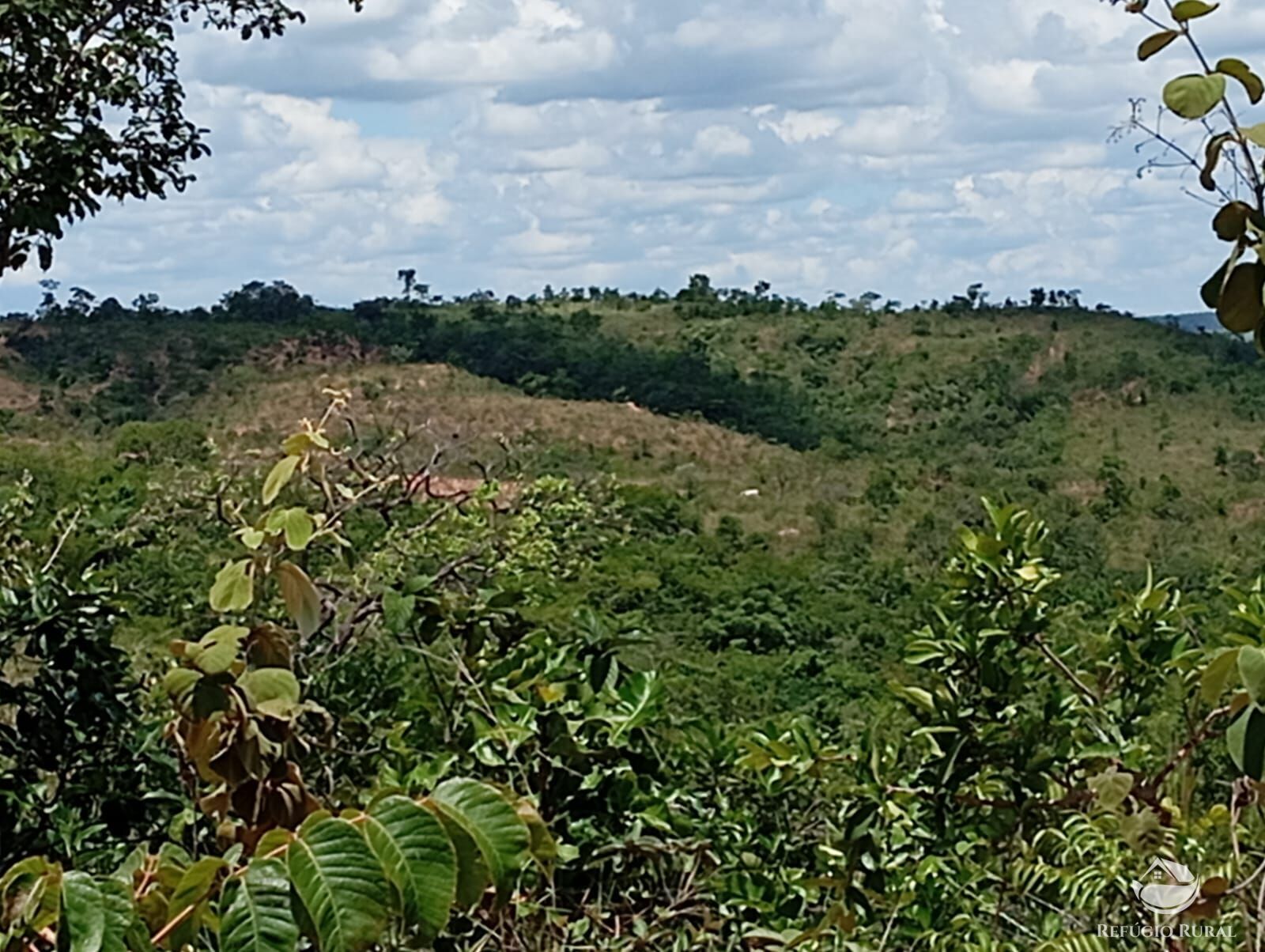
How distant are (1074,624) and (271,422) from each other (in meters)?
28.2

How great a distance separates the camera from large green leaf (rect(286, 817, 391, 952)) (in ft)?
3.19

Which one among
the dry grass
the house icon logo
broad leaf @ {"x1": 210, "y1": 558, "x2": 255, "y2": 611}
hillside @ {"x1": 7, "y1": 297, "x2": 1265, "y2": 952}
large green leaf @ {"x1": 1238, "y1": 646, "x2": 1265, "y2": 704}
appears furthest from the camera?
the dry grass

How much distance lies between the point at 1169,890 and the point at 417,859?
0.69m

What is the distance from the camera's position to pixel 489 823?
3.59ft

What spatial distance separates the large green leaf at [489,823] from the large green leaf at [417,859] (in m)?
0.04

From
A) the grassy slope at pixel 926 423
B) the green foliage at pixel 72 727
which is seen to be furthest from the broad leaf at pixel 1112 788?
the grassy slope at pixel 926 423

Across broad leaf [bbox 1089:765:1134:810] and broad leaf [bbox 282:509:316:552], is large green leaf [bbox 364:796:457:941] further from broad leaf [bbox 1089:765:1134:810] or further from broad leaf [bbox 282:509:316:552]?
broad leaf [bbox 1089:765:1134:810]

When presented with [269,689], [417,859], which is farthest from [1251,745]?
[269,689]

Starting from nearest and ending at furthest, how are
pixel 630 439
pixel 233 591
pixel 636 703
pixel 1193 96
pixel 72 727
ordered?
1. pixel 1193 96
2. pixel 233 591
3. pixel 636 703
4. pixel 72 727
5. pixel 630 439

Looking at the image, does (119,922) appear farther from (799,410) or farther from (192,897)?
(799,410)

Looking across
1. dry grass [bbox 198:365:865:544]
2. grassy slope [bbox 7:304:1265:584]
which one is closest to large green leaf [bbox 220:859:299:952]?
grassy slope [bbox 7:304:1265:584]

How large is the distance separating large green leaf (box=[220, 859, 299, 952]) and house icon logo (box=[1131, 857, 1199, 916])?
74cm

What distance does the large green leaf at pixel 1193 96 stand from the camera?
0.98 metres

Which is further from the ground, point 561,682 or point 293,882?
point 293,882
